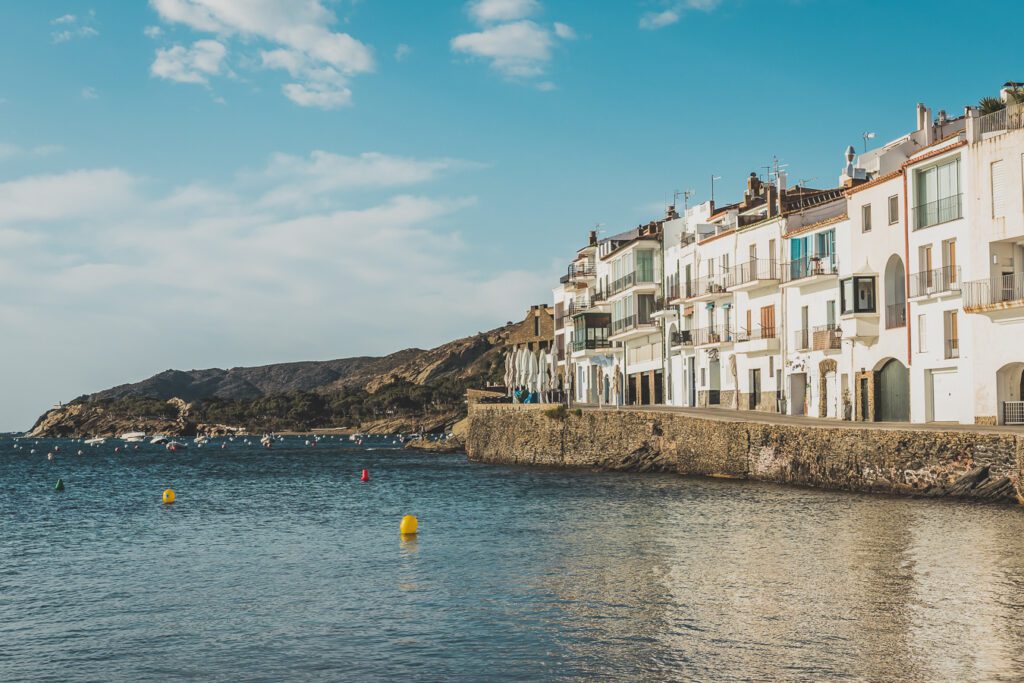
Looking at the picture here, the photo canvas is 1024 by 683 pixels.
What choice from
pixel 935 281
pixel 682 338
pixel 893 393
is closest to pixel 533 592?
pixel 935 281

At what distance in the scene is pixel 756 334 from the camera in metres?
57.5

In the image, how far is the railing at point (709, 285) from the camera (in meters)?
61.1

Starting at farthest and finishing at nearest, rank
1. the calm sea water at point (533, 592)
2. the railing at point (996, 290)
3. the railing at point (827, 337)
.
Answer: the railing at point (827, 337), the railing at point (996, 290), the calm sea water at point (533, 592)

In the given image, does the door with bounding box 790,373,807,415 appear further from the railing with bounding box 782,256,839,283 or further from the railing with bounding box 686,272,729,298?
the railing with bounding box 686,272,729,298

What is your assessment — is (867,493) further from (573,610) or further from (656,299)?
(656,299)

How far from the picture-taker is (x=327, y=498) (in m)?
46.4

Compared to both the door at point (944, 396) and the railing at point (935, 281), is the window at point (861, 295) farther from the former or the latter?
the door at point (944, 396)

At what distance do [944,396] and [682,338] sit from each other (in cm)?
2578

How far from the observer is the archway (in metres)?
37.7

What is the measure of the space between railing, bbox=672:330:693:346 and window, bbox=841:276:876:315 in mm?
18537

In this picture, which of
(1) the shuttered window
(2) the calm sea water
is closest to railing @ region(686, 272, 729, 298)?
(1) the shuttered window

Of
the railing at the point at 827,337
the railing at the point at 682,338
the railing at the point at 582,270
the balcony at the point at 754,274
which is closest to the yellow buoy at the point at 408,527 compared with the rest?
the railing at the point at 827,337

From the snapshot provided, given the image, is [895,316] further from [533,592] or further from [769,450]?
[533,592]

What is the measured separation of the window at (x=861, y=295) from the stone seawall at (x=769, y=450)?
7212 mm
